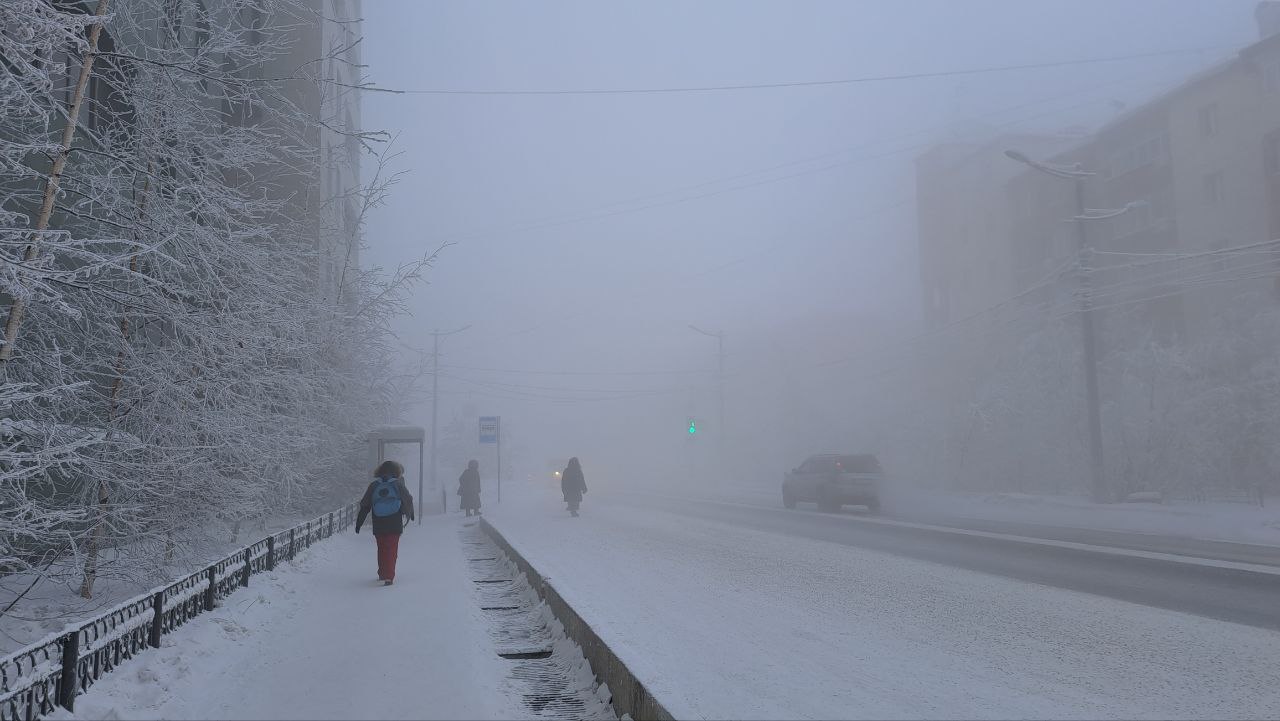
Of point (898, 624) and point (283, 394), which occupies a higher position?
point (283, 394)

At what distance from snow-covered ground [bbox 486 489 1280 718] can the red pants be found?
7.55 feet

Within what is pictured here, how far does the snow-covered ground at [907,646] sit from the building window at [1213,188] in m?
30.0

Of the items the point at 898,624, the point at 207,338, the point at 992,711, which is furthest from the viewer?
the point at 207,338

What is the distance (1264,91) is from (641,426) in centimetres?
8471

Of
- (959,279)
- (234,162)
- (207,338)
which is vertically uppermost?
(959,279)

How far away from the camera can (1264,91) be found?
33000 millimetres

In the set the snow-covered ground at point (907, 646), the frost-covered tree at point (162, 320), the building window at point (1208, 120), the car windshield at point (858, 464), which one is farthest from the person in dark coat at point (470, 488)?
the building window at point (1208, 120)

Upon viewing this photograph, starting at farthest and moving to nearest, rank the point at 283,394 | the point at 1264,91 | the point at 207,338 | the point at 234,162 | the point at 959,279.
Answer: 1. the point at 959,279
2. the point at 1264,91
3. the point at 283,394
4. the point at 234,162
5. the point at 207,338

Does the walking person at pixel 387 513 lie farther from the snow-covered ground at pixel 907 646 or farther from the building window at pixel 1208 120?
the building window at pixel 1208 120

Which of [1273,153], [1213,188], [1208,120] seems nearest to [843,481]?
[1273,153]

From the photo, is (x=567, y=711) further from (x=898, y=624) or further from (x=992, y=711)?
(x=898, y=624)

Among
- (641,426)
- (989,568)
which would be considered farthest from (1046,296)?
(641,426)

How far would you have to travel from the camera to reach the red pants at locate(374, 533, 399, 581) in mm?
11836

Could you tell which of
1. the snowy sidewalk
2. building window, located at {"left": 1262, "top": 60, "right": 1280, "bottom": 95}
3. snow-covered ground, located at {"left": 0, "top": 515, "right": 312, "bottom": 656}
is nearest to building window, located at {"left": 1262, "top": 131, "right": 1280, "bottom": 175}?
building window, located at {"left": 1262, "top": 60, "right": 1280, "bottom": 95}
